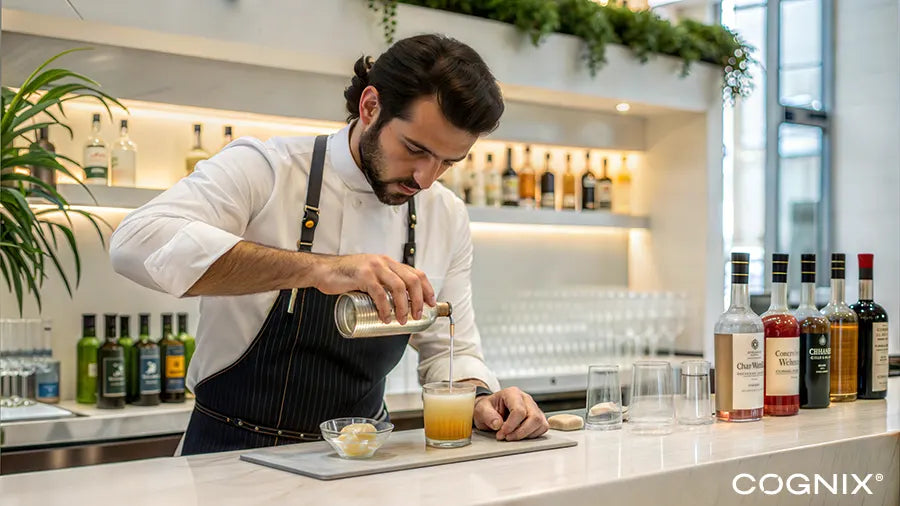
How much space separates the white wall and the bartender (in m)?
4.53

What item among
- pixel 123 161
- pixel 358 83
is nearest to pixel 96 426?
pixel 123 161

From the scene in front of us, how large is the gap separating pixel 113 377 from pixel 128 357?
0.15 m

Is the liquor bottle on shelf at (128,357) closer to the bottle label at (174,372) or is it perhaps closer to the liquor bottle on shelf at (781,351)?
the bottle label at (174,372)

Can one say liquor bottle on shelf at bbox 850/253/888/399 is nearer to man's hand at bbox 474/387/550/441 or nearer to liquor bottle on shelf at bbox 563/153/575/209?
man's hand at bbox 474/387/550/441

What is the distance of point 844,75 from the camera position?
20.8ft

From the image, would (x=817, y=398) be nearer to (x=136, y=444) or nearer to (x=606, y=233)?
(x=136, y=444)

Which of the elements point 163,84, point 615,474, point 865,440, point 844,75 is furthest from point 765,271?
point 615,474

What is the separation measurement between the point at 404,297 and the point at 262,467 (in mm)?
327

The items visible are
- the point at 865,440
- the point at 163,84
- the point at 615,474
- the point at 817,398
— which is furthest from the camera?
the point at 163,84

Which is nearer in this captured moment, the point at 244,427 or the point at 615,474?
the point at 615,474

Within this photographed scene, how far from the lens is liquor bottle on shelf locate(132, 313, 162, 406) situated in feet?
11.0

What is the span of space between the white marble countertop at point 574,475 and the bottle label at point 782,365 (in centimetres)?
11

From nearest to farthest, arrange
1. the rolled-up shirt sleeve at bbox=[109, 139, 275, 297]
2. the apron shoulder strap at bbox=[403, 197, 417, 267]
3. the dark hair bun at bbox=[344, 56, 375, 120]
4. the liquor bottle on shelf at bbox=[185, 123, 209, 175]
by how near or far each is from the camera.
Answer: the rolled-up shirt sleeve at bbox=[109, 139, 275, 297]
the dark hair bun at bbox=[344, 56, 375, 120]
the apron shoulder strap at bbox=[403, 197, 417, 267]
the liquor bottle on shelf at bbox=[185, 123, 209, 175]

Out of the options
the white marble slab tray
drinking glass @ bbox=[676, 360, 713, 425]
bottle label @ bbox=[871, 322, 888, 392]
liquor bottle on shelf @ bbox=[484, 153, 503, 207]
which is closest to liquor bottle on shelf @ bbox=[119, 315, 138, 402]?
liquor bottle on shelf @ bbox=[484, 153, 503, 207]
